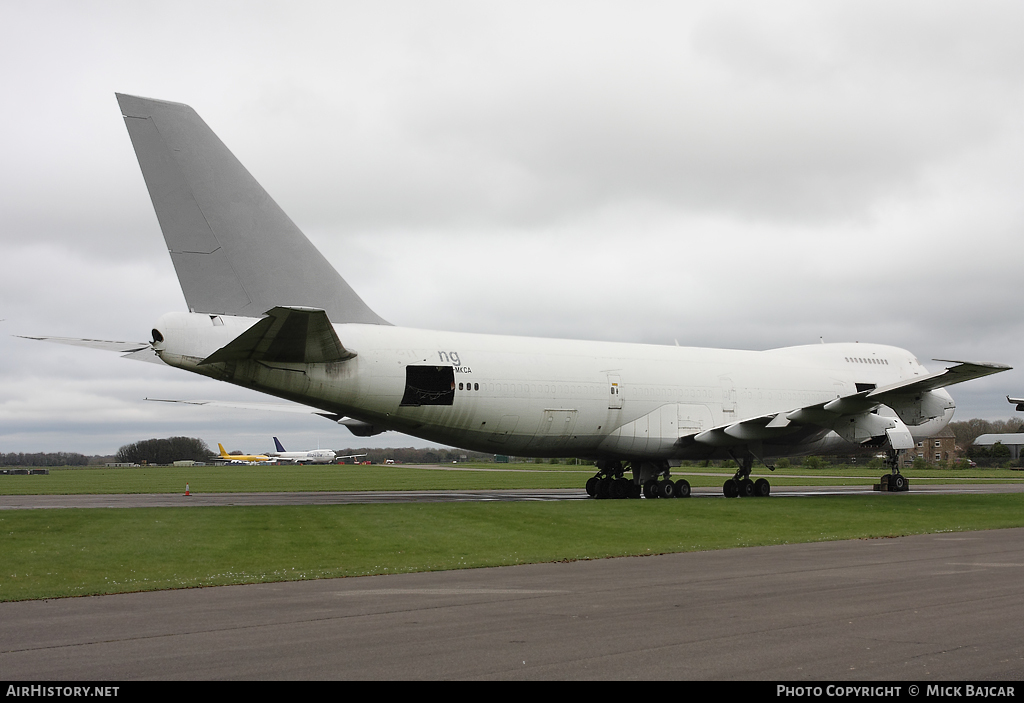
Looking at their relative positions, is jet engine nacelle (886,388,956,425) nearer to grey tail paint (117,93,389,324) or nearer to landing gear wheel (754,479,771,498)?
landing gear wheel (754,479,771,498)

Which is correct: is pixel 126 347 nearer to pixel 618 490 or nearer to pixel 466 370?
pixel 466 370

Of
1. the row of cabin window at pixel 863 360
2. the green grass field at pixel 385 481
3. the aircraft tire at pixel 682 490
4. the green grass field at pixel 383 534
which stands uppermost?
the row of cabin window at pixel 863 360

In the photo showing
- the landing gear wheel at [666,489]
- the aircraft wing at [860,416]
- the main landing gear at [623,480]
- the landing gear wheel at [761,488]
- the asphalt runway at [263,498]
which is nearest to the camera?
the asphalt runway at [263,498]

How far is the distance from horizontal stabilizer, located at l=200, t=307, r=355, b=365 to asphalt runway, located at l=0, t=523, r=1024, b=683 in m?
9.47

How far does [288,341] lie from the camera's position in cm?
2217

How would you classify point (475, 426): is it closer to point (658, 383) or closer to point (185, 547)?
point (658, 383)

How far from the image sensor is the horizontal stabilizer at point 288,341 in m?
20.9

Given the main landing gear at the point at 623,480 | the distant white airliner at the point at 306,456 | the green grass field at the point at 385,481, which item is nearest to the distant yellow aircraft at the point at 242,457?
the distant white airliner at the point at 306,456

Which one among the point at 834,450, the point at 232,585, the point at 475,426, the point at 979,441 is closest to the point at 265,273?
the point at 475,426

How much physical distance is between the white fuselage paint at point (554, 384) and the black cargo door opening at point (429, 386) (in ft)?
0.63

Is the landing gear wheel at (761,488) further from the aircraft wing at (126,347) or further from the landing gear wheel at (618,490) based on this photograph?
the aircraft wing at (126,347)

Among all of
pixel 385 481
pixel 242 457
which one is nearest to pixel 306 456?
pixel 242 457

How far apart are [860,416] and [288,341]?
67.3 feet

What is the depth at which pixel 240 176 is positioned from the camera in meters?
22.9
